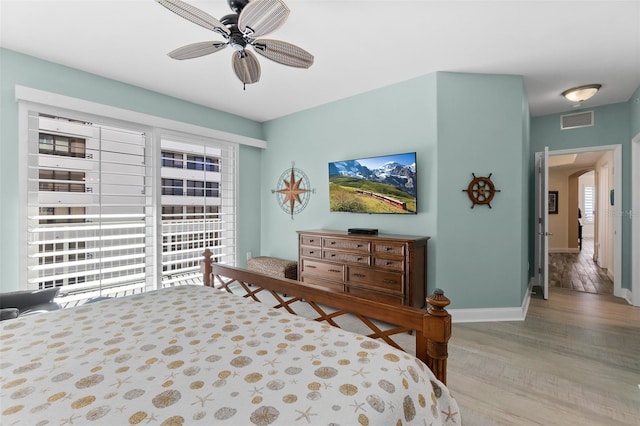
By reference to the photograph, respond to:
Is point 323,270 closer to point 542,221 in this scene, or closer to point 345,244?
point 345,244

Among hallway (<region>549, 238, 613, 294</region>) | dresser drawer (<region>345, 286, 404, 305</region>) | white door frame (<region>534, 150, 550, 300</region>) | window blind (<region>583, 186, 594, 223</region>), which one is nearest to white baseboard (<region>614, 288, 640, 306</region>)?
hallway (<region>549, 238, 613, 294</region>)

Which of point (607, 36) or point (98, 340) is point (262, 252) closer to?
point (98, 340)

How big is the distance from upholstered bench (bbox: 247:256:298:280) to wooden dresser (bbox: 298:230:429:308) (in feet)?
1.38

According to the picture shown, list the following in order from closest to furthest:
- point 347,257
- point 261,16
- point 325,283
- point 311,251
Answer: point 261,16 < point 347,257 < point 325,283 < point 311,251

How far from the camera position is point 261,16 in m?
1.70

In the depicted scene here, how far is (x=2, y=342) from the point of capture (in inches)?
52.7

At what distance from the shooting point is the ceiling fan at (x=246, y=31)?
1.63 metres

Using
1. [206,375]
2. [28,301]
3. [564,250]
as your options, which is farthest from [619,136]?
[28,301]

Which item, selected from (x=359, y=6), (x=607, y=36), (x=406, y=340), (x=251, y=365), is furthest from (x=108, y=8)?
(x=607, y=36)

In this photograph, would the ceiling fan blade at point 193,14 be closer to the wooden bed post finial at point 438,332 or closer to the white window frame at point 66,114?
the wooden bed post finial at point 438,332

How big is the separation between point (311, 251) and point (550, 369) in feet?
8.26

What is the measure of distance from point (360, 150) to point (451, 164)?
3.77 feet

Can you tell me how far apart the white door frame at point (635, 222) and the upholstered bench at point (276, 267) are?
14.3 feet

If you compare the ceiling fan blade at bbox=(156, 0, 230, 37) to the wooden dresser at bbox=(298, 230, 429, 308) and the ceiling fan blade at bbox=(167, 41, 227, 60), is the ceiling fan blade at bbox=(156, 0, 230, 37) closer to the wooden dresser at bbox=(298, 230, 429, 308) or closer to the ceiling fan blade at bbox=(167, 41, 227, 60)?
the ceiling fan blade at bbox=(167, 41, 227, 60)
